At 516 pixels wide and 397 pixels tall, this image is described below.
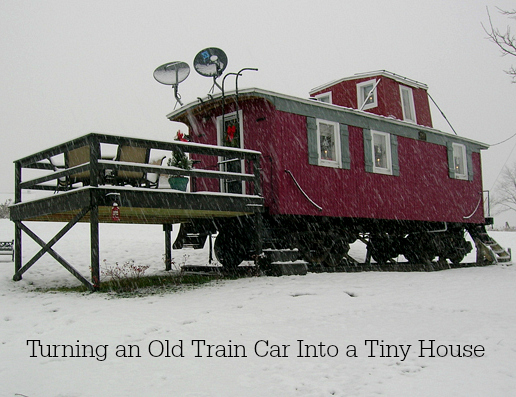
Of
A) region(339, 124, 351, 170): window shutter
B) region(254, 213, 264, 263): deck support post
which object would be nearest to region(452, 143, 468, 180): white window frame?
region(339, 124, 351, 170): window shutter

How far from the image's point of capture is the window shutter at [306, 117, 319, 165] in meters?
11.4

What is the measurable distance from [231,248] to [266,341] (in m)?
6.44

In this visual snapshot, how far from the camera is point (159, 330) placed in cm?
593

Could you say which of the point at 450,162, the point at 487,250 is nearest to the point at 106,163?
the point at 450,162

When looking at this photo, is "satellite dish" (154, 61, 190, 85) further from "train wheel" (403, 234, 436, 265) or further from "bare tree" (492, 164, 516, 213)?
"bare tree" (492, 164, 516, 213)

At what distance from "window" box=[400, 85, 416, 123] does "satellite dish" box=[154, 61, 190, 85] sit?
20.9 ft

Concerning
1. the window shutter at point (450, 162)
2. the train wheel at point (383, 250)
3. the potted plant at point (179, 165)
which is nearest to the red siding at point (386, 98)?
the window shutter at point (450, 162)

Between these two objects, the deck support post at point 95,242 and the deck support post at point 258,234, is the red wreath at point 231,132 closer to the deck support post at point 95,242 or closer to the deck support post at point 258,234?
the deck support post at point 258,234

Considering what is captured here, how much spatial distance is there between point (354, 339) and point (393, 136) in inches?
348

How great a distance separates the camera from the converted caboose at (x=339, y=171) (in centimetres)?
1096

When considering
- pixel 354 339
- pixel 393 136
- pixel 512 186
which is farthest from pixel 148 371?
pixel 512 186

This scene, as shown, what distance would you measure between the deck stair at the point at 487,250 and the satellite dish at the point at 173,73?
10171mm

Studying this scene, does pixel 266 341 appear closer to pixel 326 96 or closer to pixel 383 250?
pixel 383 250

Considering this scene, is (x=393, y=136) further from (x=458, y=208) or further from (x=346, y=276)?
(x=346, y=276)
